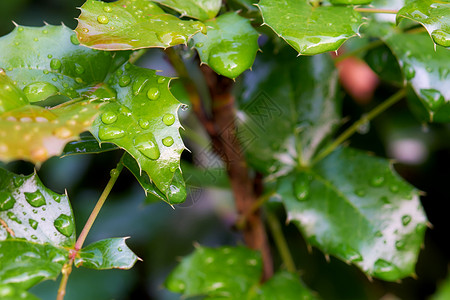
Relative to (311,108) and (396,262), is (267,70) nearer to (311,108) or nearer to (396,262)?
(311,108)

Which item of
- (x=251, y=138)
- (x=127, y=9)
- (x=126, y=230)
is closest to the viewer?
(x=127, y=9)

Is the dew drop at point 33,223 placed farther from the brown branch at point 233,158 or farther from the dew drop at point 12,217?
the brown branch at point 233,158

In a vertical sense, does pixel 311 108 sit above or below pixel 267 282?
above

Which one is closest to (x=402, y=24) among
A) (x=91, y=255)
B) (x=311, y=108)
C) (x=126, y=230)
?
(x=311, y=108)

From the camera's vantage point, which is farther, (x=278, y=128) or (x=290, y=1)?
(x=278, y=128)

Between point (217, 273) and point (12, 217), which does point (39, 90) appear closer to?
point (12, 217)
